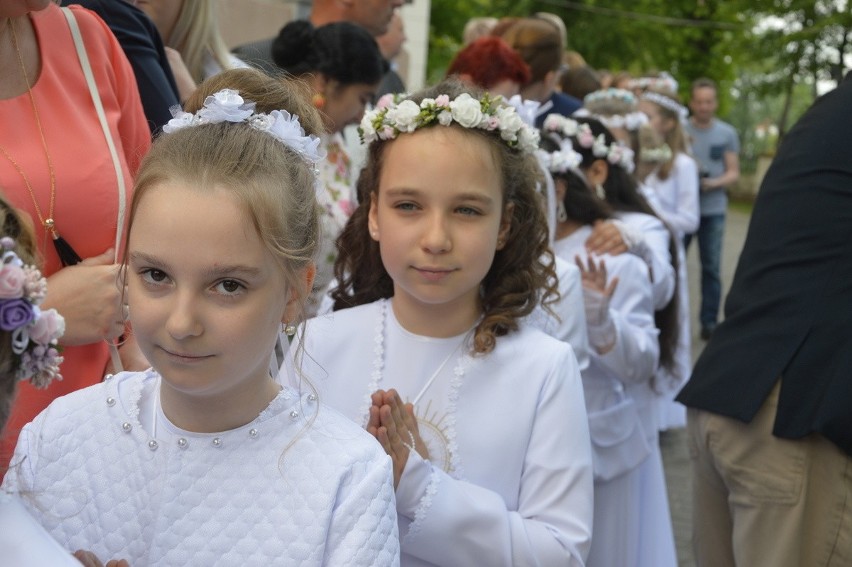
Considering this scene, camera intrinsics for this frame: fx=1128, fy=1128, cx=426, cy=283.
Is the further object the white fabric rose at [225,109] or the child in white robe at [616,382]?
the child in white robe at [616,382]

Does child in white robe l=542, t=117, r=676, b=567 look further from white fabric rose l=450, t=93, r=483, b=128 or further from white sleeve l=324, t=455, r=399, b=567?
white sleeve l=324, t=455, r=399, b=567

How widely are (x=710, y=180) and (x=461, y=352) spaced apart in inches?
376

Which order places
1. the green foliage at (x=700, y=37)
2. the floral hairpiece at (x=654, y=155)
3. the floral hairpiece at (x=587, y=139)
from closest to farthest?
the floral hairpiece at (x=587, y=139) < the floral hairpiece at (x=654, y=155) < the green foliage at (x=700, y=37)

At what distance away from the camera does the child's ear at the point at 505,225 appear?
324 centimetres

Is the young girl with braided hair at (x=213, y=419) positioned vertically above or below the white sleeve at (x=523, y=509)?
above

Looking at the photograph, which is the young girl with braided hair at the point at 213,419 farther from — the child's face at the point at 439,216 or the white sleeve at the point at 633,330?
the white sleeve at the point at 633,330

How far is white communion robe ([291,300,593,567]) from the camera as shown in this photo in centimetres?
271

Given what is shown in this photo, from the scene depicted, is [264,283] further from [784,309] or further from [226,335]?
[784,309]

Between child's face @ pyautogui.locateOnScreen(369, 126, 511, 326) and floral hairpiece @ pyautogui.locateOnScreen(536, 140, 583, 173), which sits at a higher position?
child's face @ pyautogui.locateOnScreen(369, 126, 511, 326)

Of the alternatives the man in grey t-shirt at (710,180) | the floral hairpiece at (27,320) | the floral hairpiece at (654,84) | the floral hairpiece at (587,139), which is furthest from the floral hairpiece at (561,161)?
the man in grey t-shirt at (710,180)

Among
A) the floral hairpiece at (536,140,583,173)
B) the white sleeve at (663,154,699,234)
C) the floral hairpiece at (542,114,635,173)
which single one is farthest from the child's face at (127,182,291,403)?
the white sleeve at (663,154,699,234)

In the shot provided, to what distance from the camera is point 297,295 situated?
221 centimetres

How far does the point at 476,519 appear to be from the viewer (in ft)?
8.86

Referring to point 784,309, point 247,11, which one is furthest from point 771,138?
point 784,309
